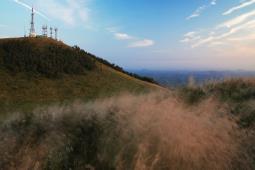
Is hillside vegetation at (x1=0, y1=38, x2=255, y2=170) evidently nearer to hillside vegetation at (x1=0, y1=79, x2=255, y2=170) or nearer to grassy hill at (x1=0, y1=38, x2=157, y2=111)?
hillside vegetation at (x1=0, y1=79, x2=255, y2=170)

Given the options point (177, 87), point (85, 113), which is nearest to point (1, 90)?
point (177, 87)

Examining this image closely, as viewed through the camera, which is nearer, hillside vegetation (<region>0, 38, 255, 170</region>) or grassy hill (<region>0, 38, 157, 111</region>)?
hillside vegetation (<region>0, 38, 255, 170</region>)

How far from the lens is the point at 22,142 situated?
5316mm

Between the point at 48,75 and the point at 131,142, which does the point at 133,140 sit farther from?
the point at 48,75

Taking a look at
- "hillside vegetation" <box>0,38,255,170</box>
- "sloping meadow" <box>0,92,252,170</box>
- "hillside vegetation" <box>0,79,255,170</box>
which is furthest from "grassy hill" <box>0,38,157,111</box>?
"sloping meadow" <box>0,92,252,170</box>

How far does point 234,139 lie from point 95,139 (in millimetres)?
2450

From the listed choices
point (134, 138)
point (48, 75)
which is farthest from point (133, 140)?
point (48, 75)

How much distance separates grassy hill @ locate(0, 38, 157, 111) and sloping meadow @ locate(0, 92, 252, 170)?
690 inches

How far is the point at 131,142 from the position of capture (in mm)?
4645

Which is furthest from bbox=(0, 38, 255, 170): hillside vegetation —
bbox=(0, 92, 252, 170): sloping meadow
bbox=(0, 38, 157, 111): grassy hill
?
bbox=(0, 38, 157, 111): grassy hill

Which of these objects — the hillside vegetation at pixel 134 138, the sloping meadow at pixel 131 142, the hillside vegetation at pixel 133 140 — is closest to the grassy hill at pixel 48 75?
the hillside vegetation at pixel 134 138

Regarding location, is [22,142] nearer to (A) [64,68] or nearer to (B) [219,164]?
(B) [219,164]

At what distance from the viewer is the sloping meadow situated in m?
4.31

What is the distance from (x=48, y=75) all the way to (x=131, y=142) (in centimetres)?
2824
